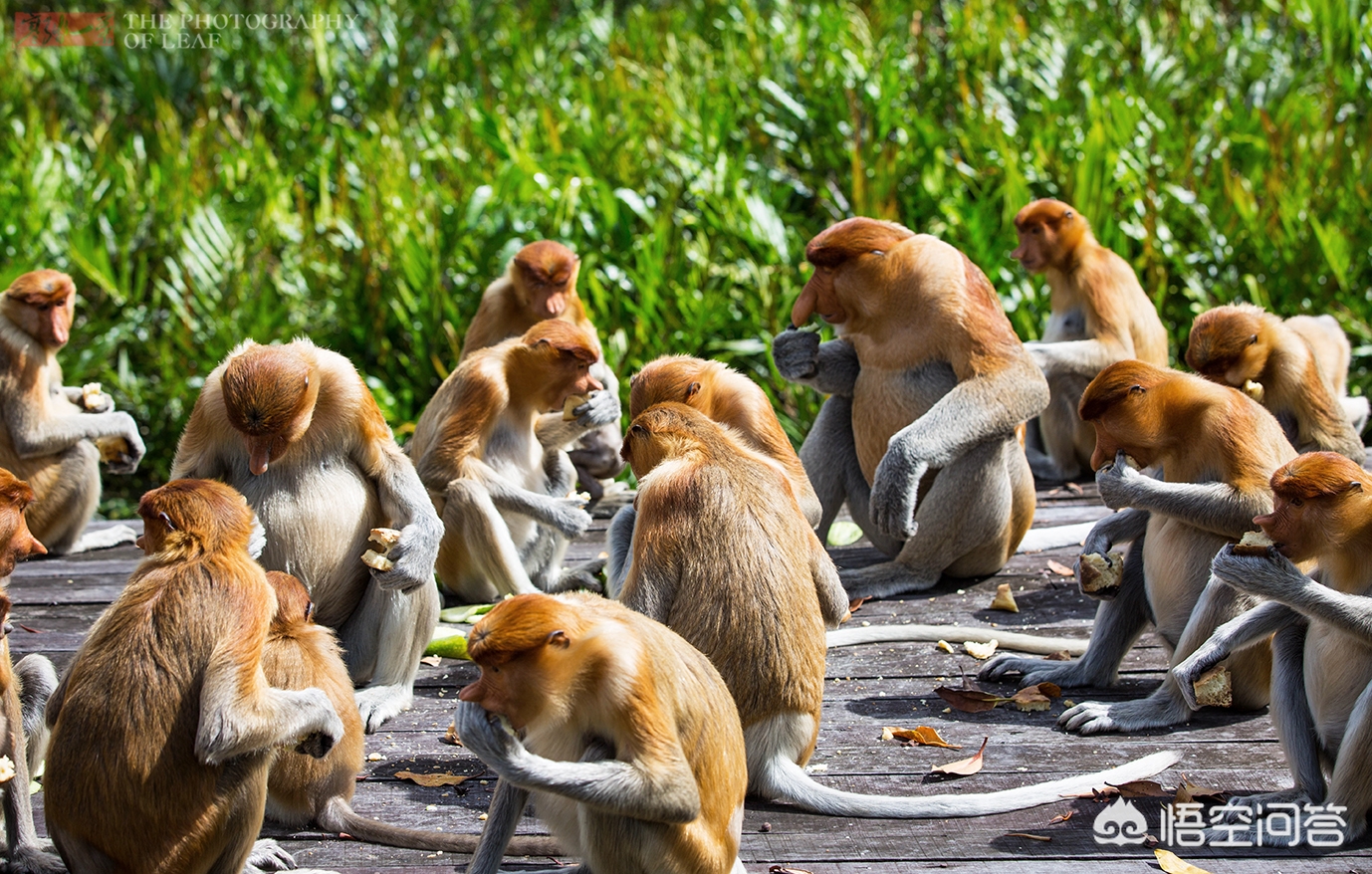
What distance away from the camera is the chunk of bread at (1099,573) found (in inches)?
144

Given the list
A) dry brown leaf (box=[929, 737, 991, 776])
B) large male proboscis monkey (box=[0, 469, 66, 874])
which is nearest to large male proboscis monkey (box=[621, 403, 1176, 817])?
dry brown leaf (box=[929, 737, 991, 776])

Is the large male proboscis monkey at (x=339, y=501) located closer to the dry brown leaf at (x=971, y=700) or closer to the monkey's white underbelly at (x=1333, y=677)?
the dry brown leaf at (x=971, y=700)

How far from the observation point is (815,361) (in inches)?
195

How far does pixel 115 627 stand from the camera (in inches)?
100

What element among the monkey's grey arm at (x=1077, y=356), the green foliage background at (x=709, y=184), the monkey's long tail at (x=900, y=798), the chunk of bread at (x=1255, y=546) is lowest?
the monkey's long tail at (x=900, y=798)

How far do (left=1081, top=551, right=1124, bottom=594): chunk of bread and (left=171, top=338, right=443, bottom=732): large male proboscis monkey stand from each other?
1785 millimetres

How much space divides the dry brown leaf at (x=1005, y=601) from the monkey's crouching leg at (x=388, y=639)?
6.41 feet

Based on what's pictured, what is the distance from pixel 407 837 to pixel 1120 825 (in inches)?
61.5

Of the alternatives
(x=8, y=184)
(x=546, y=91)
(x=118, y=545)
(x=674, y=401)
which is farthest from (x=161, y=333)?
(x=674, y=401)

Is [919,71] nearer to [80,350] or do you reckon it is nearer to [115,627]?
[80,350]

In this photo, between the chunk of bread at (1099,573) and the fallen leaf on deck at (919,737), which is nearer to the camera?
the fallen leaf on deck at (919,737)

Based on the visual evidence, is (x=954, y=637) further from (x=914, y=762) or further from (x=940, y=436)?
(x=914, y=762)

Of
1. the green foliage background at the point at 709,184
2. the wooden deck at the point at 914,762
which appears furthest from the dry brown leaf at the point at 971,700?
the green foliage background at the point at 709,184

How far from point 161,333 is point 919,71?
223 inches
